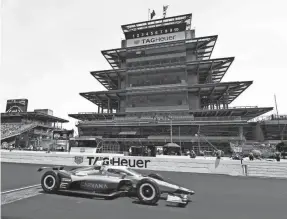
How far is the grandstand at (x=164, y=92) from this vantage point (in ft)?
133

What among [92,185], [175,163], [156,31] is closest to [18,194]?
[92,185]

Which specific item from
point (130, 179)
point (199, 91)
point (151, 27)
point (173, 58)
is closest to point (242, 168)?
point (130, 179)

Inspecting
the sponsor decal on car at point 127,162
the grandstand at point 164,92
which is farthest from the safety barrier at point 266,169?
the grandstand at point 164,92

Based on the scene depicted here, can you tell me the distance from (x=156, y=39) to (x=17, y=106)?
57.8 m

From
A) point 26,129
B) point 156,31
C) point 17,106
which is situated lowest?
point 26,129

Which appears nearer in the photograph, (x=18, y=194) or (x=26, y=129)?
(x=18, y=194)

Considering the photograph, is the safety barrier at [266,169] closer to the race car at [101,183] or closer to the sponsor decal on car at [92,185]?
the race car at [101,183]

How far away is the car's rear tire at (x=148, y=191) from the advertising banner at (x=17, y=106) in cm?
7838

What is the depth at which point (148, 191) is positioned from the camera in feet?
19.5

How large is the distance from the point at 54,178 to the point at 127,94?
43.0m

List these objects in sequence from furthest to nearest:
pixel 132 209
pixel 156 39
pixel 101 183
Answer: pixel 156 39 < pixel 101 183 < pixel 132 209

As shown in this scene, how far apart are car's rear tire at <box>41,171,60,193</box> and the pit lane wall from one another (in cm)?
877

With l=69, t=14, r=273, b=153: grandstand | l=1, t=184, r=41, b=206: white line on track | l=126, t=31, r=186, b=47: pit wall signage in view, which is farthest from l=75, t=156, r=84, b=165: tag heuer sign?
l=126, t=31, r=186, b=47: pit wall signage

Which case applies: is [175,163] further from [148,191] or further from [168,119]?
[168,119]
